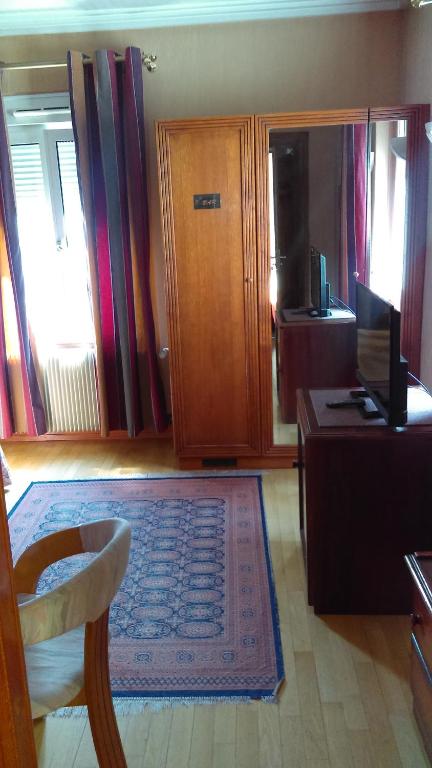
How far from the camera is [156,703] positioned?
2256mm

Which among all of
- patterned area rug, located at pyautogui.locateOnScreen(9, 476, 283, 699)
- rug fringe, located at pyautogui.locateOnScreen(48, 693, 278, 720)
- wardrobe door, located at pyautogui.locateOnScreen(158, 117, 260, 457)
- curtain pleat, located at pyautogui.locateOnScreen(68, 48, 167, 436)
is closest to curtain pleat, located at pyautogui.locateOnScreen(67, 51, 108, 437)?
curtain pleat, located at pyautogui.locateOnScreen(68, 48, 167, 436)

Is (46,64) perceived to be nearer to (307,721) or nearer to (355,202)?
(355,202)

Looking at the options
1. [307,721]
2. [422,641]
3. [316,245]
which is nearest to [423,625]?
[422,641]

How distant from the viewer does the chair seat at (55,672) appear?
1.63 metres

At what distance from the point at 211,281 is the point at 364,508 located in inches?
67.1

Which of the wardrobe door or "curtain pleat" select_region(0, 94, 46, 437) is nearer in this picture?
the wardrobe door

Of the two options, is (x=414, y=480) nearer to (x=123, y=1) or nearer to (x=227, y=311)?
(x=227, y=311)

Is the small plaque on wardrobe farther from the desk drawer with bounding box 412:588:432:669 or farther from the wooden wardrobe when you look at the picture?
the desk drawer with bounding box 412:588:432:669

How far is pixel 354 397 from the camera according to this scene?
2.90 metres

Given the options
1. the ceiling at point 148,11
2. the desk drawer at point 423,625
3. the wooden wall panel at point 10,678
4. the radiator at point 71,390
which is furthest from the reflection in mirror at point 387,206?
the wooden wall panel at point 10,678

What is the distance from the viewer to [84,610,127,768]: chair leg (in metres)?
1.69

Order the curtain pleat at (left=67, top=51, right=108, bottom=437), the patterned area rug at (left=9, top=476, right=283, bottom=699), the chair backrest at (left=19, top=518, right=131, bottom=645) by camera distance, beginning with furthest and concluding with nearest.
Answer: the curtain pleat at (left=67, top=51, right=108, bottom=437) → the patterned area rug at (left=9, top=476, right=283, bottom=699) → the chair backrest at (left=19, top=518, right=131, bottom=645)

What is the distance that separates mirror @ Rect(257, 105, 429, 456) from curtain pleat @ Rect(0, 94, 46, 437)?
1563 mm

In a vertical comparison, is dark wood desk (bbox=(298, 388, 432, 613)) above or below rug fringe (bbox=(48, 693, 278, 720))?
above
